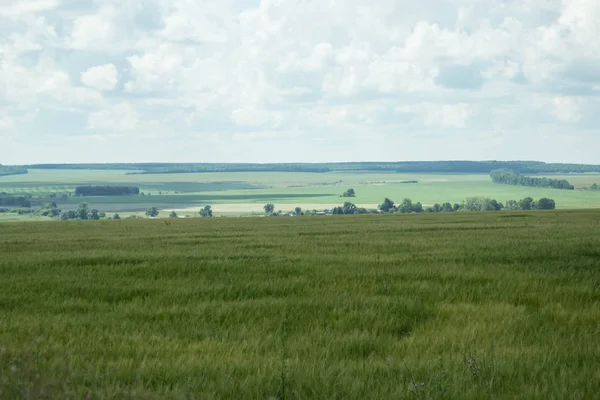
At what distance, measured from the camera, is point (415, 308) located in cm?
802

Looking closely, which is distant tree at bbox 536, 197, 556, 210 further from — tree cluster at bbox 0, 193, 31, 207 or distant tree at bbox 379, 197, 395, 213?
tree cluster at bbox 0, 193, 31, 207

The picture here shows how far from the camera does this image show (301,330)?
22.9 feet

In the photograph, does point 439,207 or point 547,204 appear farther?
point 439,207

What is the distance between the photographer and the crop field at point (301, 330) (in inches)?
199

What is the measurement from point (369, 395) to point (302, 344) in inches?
61.9

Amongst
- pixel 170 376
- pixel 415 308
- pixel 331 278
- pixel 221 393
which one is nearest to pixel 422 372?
pixel 221 393

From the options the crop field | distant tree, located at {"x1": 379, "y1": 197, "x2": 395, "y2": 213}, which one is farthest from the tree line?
the crop field

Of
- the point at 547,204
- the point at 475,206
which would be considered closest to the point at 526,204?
the point at 547,204

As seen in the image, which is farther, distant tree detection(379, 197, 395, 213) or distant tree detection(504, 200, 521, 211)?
distant tree detection(379, 197, 395, 213)

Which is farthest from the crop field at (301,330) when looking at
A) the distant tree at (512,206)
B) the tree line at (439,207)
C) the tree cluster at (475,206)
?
the distant tree at (512,206)

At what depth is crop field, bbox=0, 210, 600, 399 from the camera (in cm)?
506

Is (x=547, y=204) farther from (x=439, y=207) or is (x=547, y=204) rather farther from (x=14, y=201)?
(x=14, y=201)

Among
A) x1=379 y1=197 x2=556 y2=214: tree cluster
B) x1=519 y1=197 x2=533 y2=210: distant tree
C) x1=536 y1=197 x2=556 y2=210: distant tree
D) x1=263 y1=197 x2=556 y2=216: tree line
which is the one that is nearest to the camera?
x1=536 y1=197 x2=556 y2=210: distant tree

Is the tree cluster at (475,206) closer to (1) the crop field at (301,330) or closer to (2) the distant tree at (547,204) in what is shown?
(2) the distant tree at (547,204)
